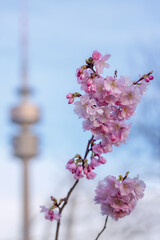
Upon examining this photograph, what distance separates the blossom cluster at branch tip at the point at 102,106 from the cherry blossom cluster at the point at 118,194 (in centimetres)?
8

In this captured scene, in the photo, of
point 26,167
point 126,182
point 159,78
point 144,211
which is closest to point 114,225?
point 144,211

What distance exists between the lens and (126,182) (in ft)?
3.05

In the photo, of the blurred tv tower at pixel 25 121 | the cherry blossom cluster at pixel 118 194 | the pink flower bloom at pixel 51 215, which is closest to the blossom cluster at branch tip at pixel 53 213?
the pink flower bloom at pixel 51 215

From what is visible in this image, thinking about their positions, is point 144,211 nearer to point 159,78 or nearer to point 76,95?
point 159,78

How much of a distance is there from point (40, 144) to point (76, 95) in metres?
15.1

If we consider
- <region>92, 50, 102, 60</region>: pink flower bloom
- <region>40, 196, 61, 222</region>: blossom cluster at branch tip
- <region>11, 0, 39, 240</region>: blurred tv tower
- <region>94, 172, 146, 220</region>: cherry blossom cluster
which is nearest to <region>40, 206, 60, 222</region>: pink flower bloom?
<region>40, 196, 61, 222</region>: blossom cluster at branch tip

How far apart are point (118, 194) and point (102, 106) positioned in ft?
0.62

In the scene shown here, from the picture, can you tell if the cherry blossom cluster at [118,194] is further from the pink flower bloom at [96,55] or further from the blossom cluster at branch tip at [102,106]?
the pink flower bloom at [96,55]

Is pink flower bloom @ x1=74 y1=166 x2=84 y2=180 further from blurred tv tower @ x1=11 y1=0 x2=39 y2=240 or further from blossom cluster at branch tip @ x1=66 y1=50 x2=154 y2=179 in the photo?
blurred tv tower @ x1=11 y1=0 x2=39 y2=240

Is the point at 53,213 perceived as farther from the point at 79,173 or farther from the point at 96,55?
Result: the point at 96,55

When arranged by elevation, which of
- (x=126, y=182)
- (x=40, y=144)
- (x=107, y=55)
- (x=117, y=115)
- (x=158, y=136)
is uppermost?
(x=40, y=144)

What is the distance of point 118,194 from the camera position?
946mm

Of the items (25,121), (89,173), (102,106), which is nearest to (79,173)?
(89,173)

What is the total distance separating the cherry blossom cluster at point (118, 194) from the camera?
93 centimetres
